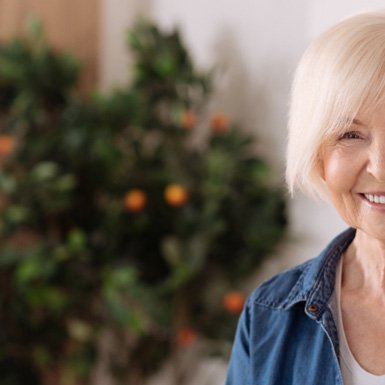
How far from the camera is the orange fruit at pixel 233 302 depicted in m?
2.46

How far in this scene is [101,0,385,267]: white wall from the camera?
7.57ft

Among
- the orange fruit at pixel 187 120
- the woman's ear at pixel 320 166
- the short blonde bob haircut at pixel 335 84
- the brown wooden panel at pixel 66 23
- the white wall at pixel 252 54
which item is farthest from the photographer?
the brown wooden panel at pixel 66 23

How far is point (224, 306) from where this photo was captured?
8.20ft

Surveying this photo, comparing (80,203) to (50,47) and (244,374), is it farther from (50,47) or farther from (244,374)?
(244,374)

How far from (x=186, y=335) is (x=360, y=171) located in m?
1.45

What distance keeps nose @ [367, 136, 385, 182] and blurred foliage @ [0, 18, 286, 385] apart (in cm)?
125

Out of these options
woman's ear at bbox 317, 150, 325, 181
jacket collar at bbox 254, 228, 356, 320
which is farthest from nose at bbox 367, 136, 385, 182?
jacket collar at bbox 254, 228, 356, 320

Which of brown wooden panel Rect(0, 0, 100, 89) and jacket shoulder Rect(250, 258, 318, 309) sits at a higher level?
brown wooden panel Rect(0, 0, 100, 89)

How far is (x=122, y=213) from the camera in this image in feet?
8.56

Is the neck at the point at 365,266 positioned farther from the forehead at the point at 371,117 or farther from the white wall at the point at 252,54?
the white wall at the point at 252,54

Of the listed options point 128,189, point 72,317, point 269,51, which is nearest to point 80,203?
point 128,189

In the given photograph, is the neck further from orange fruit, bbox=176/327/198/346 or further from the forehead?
orange fruit, bbox=176/327/198/346

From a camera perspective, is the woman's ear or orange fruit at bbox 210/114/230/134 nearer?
the woman's ear

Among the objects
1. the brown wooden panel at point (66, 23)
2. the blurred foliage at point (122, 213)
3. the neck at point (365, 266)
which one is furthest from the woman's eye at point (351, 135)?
the brown wooden panel at point (66, 23)
